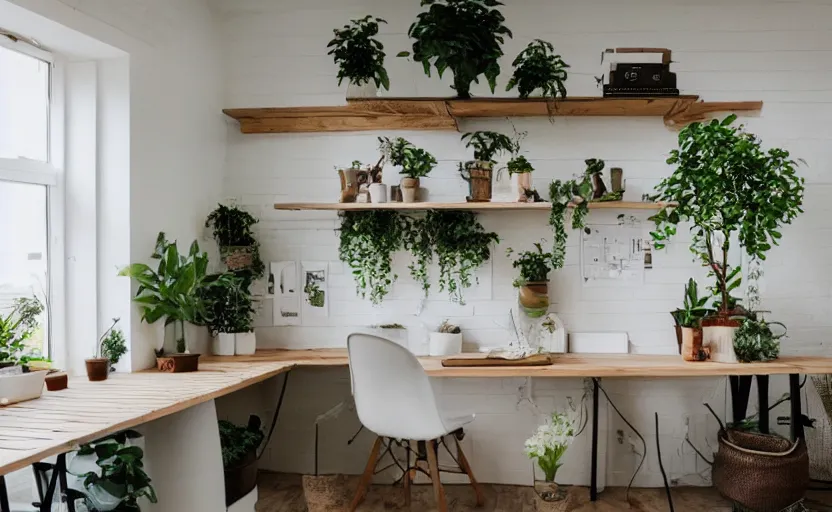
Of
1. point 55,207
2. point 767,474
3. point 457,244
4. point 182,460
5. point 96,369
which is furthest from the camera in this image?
point 457,244

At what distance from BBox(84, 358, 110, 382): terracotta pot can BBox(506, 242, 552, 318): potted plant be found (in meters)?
2.11

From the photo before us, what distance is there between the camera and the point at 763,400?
3318mm

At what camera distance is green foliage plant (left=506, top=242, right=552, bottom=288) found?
3.68m

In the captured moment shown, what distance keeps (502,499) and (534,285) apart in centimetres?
117

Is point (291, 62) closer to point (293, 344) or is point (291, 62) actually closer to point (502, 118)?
point (502, 118)

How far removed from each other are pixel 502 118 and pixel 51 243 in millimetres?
2418

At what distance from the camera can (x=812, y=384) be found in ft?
12.4

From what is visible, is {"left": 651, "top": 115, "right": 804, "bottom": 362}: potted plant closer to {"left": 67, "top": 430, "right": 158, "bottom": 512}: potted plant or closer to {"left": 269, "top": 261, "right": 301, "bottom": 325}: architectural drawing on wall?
{"left": 269, "top": 261, "right": 301, "bottom": 325}: architectural drawing on wall

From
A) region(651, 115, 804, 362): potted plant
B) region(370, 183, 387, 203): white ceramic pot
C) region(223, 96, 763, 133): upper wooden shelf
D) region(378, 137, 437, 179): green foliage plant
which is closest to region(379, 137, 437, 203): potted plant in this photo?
region(378, 137, 437, 179): green foliage plant

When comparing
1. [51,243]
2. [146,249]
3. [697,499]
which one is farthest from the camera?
[697,499]

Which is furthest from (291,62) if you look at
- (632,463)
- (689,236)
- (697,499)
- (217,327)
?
(697,499)

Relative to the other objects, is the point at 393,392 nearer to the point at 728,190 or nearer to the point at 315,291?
the point at 315,291

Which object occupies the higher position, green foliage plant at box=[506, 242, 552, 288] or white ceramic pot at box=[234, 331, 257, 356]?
green foliage plant at box=[506, 242, 552, 288]

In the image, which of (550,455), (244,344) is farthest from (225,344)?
(550,455)
